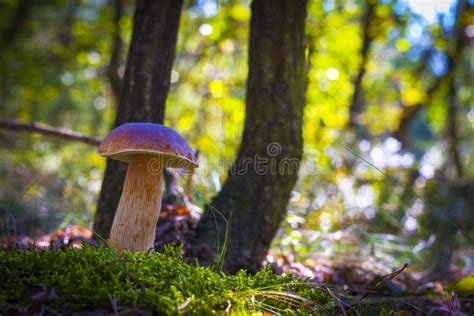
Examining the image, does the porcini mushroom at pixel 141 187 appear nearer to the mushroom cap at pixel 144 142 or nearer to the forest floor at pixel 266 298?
the mushroom cap at pixel 144 142

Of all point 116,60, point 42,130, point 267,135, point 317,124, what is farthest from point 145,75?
point 317,124

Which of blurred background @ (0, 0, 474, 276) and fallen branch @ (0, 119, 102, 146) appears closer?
fallen branch @ (0, 119, 102, 146)

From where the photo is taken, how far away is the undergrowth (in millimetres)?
1433

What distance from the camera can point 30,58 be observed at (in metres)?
8.16

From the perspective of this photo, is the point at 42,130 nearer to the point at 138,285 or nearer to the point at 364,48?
the point at 138,285

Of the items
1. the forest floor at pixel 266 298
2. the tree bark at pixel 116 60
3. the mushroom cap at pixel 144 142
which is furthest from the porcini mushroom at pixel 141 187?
the tree bark at pixel 116 60

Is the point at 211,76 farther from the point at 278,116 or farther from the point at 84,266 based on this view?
the point at 84,266

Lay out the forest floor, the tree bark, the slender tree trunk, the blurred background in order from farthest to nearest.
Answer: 1. the slender tree trunk
2. the tree bark
3. the blurred background
4. the forest floor

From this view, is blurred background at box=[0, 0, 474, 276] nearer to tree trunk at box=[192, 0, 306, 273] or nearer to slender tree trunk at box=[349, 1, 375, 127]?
slender tree trunk at box=[349, 1, 375, 127]

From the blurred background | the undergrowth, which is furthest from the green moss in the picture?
the blurred background

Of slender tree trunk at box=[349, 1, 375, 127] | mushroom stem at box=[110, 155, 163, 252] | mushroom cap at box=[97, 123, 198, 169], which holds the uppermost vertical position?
slender tree trunk at box=[349, 1, 375, 127]

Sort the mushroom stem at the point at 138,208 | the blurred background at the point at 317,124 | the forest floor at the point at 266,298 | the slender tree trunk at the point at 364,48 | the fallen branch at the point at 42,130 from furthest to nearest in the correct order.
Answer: the slender tree trunk at the point at 364,48, the blurred background at the point at 317,124, the fallen branch at the point at 42,130, the mushroom stem at the point at 138,208, the forest floor at the point at 266,298

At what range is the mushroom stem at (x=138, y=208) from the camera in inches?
85.7

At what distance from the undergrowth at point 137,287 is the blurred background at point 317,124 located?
4.63 feet
